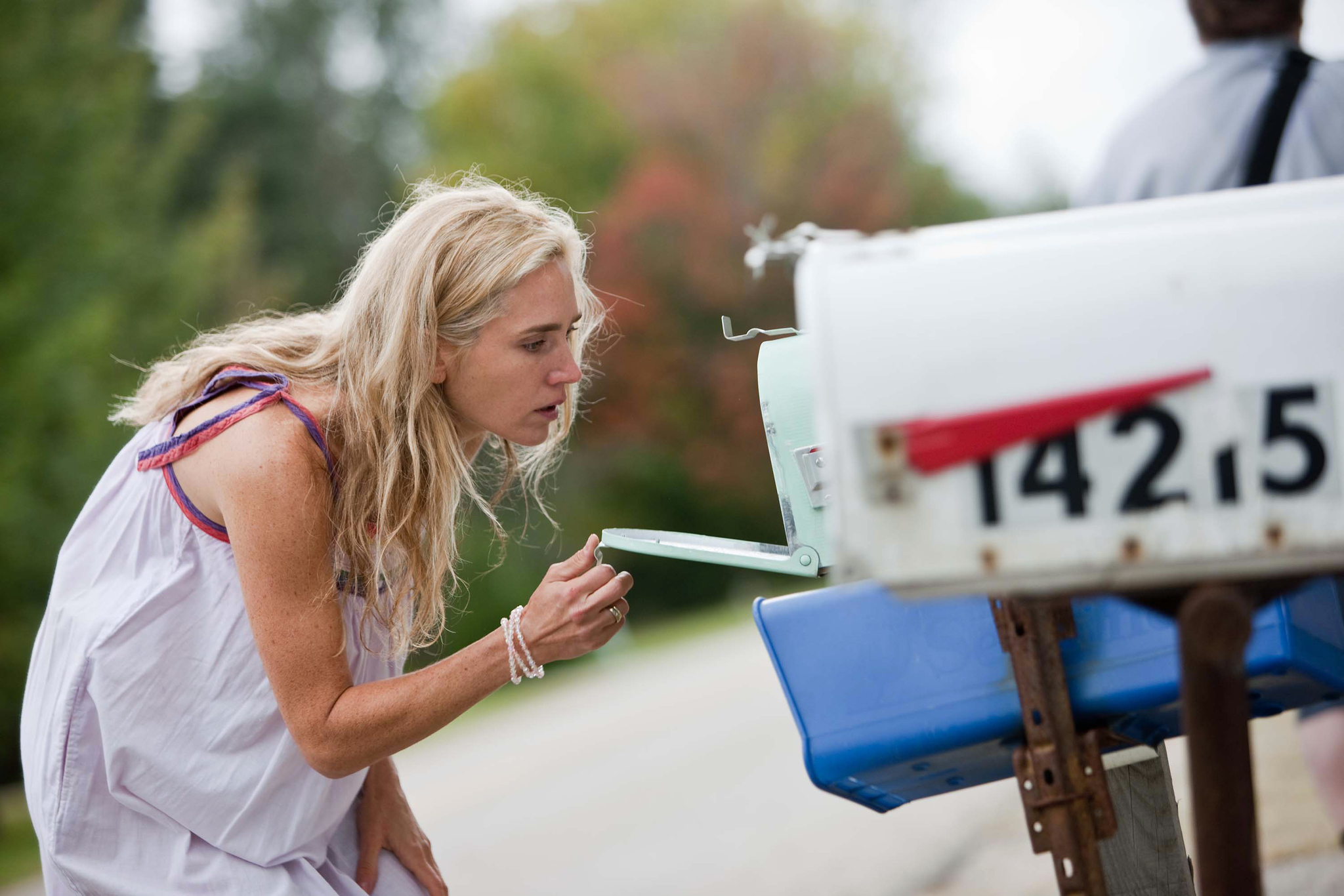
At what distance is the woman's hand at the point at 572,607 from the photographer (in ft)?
6.48

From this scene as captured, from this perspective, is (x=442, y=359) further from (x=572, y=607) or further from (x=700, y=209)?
(x=700, y=209)

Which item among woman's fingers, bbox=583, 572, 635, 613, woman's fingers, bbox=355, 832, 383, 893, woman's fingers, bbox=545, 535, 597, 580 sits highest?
woman's fingers, bbox=545, 535, 597, 580

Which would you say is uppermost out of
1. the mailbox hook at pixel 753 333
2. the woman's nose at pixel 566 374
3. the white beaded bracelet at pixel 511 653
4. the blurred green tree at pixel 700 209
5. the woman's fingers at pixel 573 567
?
the mailbox hook at pixel 753 333

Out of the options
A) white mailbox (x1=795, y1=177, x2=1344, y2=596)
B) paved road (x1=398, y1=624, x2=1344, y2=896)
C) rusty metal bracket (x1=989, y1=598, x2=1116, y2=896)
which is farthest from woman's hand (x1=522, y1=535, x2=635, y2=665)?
paved road (x1=398, y1=624, x2=1344, y2=896)

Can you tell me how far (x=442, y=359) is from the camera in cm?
225

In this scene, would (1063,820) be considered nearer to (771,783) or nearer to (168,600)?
(168,600)

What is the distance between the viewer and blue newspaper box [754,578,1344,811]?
1751 mm

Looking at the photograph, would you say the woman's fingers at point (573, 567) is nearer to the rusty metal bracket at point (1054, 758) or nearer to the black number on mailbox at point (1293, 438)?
the rusty metal bracket at point (1054, 758)

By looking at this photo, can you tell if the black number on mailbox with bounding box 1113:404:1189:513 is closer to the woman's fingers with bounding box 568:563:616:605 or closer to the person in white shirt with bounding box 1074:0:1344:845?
the woman's fingers with bounding box 568:563:616:605

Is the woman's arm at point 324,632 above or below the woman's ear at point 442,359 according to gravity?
below

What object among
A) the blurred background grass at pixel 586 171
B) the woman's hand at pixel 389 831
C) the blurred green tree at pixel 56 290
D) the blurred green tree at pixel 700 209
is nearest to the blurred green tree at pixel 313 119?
the blurred background grass at pixel 586 171

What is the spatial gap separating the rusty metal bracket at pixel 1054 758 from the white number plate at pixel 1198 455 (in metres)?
0.42

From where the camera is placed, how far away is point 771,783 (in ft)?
19.3

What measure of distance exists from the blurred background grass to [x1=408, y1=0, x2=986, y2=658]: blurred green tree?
0.18ft
